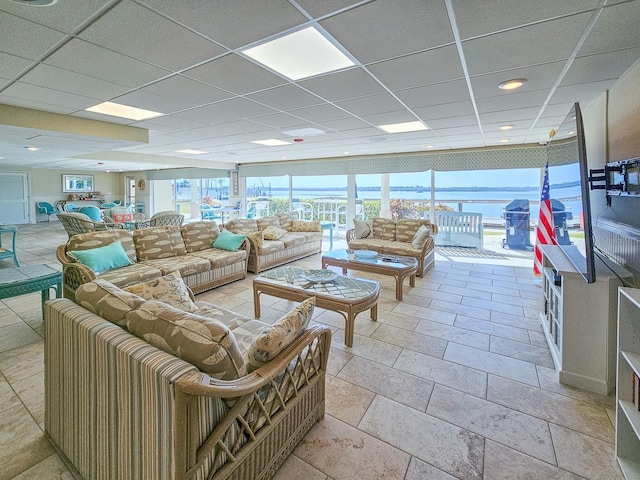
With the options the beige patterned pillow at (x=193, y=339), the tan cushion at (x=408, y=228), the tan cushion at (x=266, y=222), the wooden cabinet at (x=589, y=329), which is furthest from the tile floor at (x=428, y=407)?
the tan cushion at (x=266, y=222)

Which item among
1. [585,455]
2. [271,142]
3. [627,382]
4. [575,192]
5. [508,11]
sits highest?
[271,142]

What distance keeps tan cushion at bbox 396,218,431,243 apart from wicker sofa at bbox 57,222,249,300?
2.61 metres

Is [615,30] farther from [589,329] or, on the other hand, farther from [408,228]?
[408,228]

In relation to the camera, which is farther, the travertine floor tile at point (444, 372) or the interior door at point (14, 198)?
the interior door at point (14, 198)

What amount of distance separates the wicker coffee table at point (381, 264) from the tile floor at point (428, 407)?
45 centimetres

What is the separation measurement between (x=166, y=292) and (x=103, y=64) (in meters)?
1.74

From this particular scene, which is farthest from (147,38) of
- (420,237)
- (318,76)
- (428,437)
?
(420,237)

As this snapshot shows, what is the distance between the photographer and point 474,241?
6875mm

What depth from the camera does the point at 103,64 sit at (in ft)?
7.41

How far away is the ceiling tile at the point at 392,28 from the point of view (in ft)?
5.15

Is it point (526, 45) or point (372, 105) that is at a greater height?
point (372, 105)

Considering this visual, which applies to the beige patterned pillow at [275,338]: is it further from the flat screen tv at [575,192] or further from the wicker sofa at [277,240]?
the wicker sofa at [277,240]

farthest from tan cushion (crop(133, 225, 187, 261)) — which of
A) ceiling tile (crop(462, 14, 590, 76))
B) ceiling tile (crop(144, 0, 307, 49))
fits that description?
ceiling tile (crop(462, 14, 590, 76))

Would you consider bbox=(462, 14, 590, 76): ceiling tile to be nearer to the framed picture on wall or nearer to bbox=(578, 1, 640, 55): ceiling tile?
bbox=(578, 1, 640, 55): ceiling tile
